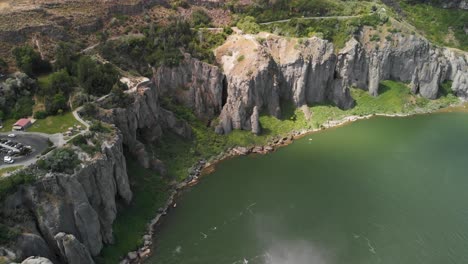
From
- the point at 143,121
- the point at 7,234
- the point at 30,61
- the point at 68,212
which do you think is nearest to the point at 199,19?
the point at 143,121

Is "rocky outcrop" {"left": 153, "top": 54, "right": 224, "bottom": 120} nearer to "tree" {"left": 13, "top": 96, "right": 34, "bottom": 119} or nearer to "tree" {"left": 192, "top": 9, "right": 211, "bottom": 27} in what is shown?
"tree" {"left": 192, "top": 9, "right": 211, "bottom": 27}

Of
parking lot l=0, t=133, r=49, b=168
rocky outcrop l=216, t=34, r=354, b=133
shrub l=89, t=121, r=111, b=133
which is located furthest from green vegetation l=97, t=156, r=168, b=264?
rocky outcrop l=216, t=34, r=354, b=133

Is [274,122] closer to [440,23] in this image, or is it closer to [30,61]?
[30,61]

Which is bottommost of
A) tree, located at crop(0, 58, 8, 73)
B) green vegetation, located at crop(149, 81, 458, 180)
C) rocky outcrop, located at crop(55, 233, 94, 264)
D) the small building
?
green vegetation, located at crop(149, 81, 458, 180)

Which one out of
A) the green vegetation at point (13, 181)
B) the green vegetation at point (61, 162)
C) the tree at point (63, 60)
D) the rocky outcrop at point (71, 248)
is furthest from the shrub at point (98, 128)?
the tree at point (63, 60)

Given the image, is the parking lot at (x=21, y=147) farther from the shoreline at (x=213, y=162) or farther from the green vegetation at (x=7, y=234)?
the shoreline at (x=213, y=162)
